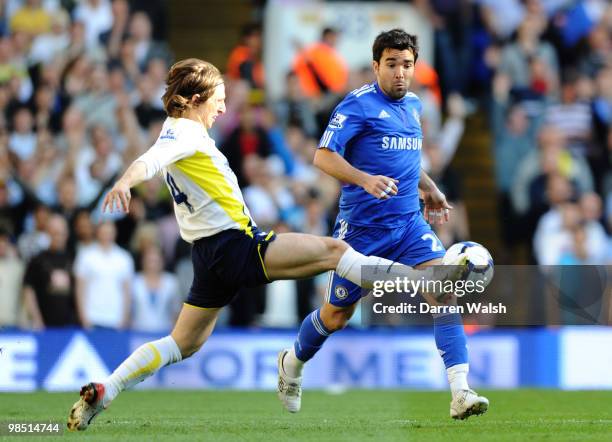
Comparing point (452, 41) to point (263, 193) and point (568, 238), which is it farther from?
point (263, 193)

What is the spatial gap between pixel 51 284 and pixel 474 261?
7241 millimetres

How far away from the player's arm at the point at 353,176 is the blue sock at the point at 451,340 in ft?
3.09

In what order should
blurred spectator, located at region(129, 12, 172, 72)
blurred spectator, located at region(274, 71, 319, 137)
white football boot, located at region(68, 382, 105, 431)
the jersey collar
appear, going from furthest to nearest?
blurred spectator, located at region(129, 12, 172, 72), blurred spectator, located at region(274, 71, 319, 137), the jersey collar, white football boot, located at region(68, 382, 105, 431)

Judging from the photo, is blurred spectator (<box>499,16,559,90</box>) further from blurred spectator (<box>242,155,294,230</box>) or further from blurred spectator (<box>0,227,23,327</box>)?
blurred spectator (<box>0,227,23,327</box>)

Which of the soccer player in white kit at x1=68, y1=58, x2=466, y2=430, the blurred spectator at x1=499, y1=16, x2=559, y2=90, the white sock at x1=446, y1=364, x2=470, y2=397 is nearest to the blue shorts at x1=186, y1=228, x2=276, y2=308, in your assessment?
the soccer player in white kit at x1=68, y1=58, x2=466, y2=430

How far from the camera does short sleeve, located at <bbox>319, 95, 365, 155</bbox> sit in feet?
30.0

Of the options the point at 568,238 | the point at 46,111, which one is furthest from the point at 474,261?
the point at 46,111

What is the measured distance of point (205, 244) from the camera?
8.42 meters

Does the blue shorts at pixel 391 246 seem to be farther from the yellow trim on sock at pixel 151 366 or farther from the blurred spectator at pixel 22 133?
the blurred spectator at pixel 22 133

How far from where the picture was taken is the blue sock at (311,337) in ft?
31.4

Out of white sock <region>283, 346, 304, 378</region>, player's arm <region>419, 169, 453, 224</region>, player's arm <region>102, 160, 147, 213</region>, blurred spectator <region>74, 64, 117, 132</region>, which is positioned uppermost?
blurred spectator <region>74, 64, 117, 132</region>

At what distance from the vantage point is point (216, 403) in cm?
1171

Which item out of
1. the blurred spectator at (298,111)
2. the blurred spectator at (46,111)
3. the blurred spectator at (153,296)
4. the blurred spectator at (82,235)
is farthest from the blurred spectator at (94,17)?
the blurred spectator at (153,296)

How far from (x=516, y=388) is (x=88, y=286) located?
Result: 15.8ft
